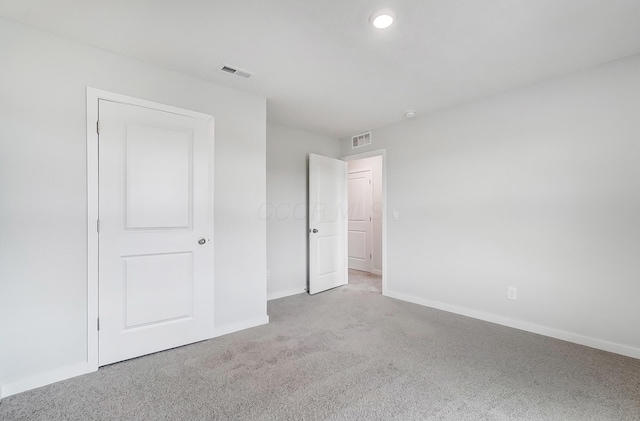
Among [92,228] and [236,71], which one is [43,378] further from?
[236,71]

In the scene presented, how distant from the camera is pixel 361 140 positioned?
14.6ft

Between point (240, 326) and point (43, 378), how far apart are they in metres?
1.42

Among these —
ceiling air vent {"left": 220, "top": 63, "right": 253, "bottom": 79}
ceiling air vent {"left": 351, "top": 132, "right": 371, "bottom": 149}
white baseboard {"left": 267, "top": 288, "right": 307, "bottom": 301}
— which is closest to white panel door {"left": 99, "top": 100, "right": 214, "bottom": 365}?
ceiling air vent {"left": 220, "top": 63, "right": 253, "bottom": 79}

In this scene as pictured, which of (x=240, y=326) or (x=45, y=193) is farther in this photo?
(x=240, y=326)

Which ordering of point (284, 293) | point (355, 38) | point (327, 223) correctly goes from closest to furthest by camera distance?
point (355, 38)
point (284, 293)
point (327, 223)

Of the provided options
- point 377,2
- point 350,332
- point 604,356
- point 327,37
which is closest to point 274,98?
point 327,37

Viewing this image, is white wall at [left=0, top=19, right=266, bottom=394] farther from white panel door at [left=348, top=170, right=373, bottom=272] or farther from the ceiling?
white panel door at [left=348, top=170, right=373, bottom=272]

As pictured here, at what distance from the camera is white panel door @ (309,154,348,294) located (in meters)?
4.15

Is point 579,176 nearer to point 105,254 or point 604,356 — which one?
point 604,356

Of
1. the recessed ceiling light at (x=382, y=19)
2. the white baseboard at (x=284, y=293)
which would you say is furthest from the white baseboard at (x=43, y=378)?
the recessed ceiling light at (x=382, y=19)

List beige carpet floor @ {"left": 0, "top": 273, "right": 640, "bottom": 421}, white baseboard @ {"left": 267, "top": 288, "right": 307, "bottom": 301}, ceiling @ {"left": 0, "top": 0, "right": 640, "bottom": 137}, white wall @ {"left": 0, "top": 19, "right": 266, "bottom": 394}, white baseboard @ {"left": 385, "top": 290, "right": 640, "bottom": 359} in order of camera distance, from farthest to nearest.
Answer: white baseboard @ {"left": 267, "top": 288, "right": 307, "bottom": 301}, white baseboard @ {"left": 385, "top": 290, "right": 640, "bottom": 359}, white wall @ {"left": 0, "top": 19, "right": 266, "bottom": 394}, ceiling @ {"left": 0, "top": 0, "right": 640, "bottom": 137}, beige carpet floor @ {"left": 0, "top": 273, "right": 640, "bottom": 421}

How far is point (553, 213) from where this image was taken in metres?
2.67

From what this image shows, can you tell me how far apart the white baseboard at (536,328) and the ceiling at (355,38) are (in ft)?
7.76

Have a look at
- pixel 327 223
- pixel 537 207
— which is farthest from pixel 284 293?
pixel 537 207
